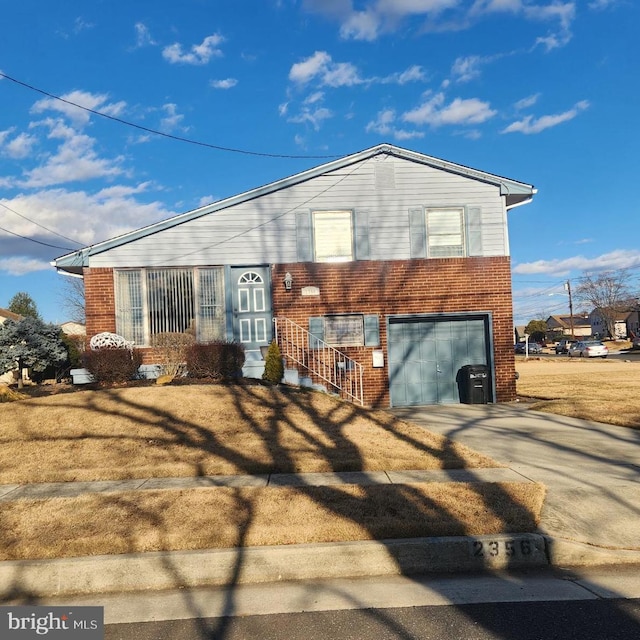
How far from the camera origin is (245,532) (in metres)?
5.21

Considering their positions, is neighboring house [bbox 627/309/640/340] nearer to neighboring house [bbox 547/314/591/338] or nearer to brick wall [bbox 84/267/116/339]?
neighboring house [bbox 547/314/591/338]

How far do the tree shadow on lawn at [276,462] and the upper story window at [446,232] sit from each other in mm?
5480

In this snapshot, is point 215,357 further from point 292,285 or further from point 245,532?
point 245,532

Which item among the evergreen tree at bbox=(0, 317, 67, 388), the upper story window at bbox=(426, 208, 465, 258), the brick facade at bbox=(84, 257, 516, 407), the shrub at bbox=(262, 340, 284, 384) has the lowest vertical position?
the shrub at bbox=(262, 340, 284, 384)

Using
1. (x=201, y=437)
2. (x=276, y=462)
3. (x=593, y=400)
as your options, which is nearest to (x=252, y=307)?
(x=201, y=437)

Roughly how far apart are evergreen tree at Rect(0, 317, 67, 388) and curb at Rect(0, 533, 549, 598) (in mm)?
8957

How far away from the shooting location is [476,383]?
13.8m

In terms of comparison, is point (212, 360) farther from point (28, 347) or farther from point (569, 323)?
point (569, 323)

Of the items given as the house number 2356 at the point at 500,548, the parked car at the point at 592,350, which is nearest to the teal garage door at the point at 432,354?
the house number 2356 at the point at 500,548

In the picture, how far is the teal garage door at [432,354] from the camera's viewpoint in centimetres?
1429

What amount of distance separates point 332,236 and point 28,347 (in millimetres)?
7367
